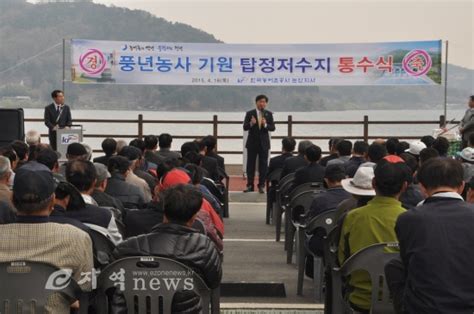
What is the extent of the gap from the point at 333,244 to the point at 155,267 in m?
1.54

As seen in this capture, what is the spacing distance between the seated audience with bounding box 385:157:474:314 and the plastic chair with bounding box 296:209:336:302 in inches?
Answer: 97.7

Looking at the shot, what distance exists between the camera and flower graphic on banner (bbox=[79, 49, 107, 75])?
16.9 metres

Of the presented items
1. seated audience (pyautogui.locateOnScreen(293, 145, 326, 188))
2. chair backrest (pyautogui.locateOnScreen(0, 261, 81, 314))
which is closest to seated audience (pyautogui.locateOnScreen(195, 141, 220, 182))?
seated audience (pyautogui.locateOnScreen(293, 145, 326, 188))

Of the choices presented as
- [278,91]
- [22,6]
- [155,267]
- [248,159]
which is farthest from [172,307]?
[22,6]

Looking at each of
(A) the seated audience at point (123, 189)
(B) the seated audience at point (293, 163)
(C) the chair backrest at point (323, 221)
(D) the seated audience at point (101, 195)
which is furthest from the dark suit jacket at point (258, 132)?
(D) the seated audience at point (101, 195)

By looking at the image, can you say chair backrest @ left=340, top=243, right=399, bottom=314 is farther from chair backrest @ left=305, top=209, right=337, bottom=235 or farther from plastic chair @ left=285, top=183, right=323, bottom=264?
plastic chair @ left=285, top=183, right=323, bottom=264

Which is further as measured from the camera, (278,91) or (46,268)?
(278,91)

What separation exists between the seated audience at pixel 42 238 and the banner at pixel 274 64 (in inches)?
515

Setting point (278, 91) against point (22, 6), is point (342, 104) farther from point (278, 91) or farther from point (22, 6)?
point (22, 6)

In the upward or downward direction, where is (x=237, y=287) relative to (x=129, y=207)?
downward

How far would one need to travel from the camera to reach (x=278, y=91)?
28797mm

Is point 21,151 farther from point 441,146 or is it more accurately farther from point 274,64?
point 274,64

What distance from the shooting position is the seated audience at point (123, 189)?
7.56m

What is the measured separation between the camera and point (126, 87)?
32031 millimetres
